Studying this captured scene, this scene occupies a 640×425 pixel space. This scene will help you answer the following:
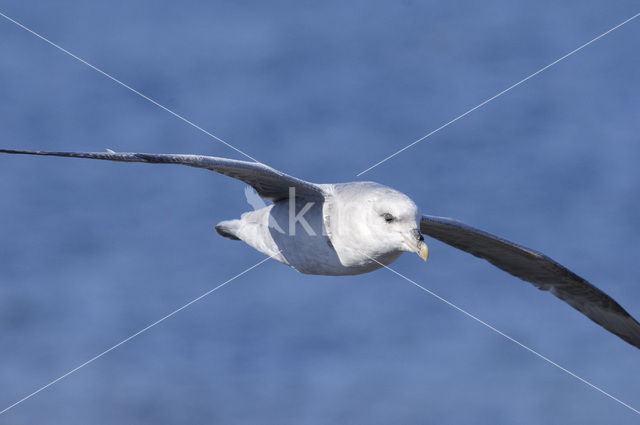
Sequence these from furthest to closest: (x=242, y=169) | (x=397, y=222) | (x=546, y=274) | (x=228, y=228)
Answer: (x=546, y=274) < (x=228, y=228) < (x=242, y=169) < (x=397, y=222)

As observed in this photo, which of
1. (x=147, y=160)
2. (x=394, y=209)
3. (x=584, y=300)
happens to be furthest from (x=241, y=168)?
(x=584, y=300)

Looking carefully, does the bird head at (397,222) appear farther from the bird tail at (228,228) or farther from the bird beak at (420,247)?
the bird tail at (228,228)

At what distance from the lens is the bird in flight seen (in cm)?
1112

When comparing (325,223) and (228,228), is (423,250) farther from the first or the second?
(228,228)

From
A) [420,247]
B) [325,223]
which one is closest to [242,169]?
[325,223]

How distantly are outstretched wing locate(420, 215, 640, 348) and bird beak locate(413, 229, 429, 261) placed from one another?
3.71m

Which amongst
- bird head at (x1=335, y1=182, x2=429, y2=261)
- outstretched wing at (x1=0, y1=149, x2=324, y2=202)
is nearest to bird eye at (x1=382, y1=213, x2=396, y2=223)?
bird head at (x1=335, y1=182, x2=429, y2=261)

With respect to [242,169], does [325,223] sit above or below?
below

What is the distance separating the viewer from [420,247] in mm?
10906

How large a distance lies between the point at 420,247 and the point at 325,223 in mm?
A: 1710

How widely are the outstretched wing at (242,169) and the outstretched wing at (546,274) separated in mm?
3079

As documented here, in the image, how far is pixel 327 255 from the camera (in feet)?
39.8

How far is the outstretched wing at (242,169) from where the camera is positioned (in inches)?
412

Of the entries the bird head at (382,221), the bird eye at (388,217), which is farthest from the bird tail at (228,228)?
the bird eye at (388,217)
